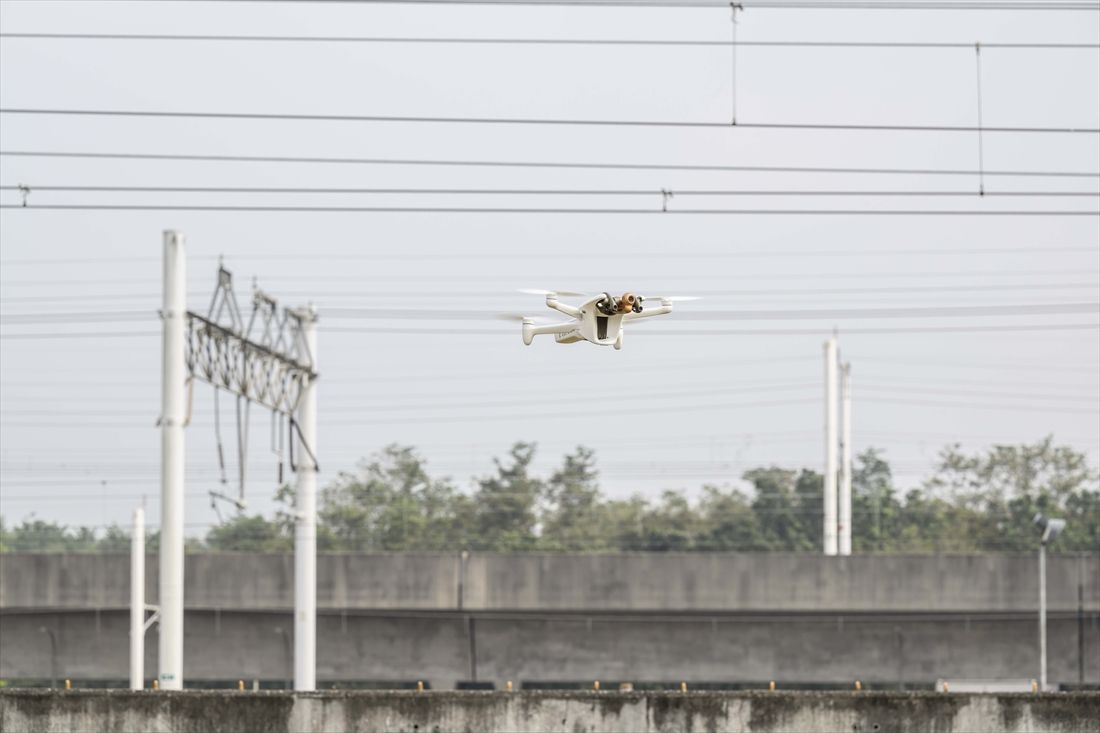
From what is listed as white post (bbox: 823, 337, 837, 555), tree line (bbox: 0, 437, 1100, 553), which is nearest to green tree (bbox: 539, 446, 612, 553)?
tree line (bbox: 0, 437, 1100, 553)

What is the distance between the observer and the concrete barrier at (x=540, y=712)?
1752 cm

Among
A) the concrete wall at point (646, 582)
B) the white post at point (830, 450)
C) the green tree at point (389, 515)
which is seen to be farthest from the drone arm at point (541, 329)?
the green tree at point (389, 515)

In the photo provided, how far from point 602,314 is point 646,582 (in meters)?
26.7

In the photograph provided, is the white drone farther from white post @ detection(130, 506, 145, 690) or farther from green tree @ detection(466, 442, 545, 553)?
green tree @ detection(466, 442, 545, 553)

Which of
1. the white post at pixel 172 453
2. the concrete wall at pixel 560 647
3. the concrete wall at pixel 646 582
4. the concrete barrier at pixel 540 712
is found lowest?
the concrete wall at pixel 560 647

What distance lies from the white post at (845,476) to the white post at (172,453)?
26.1 meters

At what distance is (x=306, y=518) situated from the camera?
30.4 meters

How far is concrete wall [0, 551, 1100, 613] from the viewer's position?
37875mm

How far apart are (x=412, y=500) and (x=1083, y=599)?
4727cm

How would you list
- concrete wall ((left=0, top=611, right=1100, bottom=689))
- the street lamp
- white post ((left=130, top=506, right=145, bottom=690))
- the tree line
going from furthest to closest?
the tree line
concrete wall ((left=0, top=611, right=1100, bottom=689))
the street lamp
white post ((left=130, top=506, right=145, bottom=690))

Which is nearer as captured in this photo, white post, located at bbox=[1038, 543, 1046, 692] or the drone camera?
the drone camera

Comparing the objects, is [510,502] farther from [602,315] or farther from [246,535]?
[602,315]

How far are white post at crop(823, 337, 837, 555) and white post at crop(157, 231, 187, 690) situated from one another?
25.0m

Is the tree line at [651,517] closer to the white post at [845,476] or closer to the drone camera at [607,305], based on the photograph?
the white post at [845,476]
